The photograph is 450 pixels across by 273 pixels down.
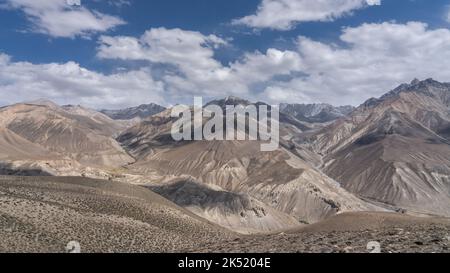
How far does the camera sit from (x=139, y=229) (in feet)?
153

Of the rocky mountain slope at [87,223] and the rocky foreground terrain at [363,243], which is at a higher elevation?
the rocky foreground terrain at [363,243]

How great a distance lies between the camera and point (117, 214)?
167 ft

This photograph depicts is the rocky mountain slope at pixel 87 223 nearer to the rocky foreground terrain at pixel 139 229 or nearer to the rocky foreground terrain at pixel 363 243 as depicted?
the rocky foreground terrain at pixel 139 229

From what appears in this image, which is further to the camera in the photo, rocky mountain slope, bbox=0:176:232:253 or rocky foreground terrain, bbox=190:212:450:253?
rocky mountain slope, bbox=0:176:232:253

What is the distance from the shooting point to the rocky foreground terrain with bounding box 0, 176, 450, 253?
27.3 m

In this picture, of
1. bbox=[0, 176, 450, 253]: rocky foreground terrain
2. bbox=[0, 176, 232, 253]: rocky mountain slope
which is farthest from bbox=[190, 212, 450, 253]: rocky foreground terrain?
bbox=[0, 176, 232, 253]: rocky mountain slope

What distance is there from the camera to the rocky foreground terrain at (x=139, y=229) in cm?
2731

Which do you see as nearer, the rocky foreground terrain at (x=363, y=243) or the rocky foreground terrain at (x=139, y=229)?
the rocky foreground terrain at (x=363, y=243)

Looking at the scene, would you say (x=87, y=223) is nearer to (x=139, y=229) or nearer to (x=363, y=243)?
(x=139, y=229)

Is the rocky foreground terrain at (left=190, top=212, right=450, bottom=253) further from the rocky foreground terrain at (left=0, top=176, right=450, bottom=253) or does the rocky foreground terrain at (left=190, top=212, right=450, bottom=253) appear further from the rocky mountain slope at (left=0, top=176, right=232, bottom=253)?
the rocky mountain slope at (left=0, top=176, right=232, bottom=253)

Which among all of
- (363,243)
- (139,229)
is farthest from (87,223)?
(363,243)

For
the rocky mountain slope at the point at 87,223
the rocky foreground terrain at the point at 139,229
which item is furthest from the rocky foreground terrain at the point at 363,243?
the rocky mountain slope at the point at 87,223
